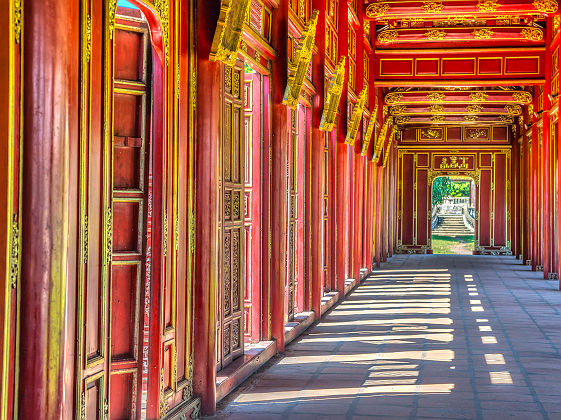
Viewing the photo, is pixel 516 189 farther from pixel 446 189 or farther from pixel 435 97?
pixel 446 189

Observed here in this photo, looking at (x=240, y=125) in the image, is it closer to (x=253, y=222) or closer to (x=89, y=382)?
(x=253, y=222)

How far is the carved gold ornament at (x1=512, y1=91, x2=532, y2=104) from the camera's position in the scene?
16781 millimetres

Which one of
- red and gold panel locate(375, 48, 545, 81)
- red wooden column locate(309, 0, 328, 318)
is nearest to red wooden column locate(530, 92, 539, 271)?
red and gold panel locate(375, 48, 545, 81)

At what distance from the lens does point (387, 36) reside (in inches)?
568

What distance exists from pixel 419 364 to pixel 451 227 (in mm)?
30638

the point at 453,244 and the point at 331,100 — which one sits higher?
the point at 331,100

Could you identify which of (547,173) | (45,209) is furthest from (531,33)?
(45,209)

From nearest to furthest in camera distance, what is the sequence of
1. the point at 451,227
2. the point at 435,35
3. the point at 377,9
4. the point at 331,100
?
the point at 331,100 < the point at 377,9 < the point at 435,35 < the point at 451,227

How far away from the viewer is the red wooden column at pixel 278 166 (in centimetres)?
637

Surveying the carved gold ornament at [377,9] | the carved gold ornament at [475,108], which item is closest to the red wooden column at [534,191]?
the carved gold ornament at [475,108]

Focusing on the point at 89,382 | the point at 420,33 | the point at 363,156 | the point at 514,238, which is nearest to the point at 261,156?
the point at 89,382

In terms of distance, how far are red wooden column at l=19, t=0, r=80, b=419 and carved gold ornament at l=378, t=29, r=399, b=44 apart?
40.3 ft

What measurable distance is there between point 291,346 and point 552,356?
224cm

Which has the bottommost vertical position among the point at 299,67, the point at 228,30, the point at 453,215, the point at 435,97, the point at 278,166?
the point at 453,215
